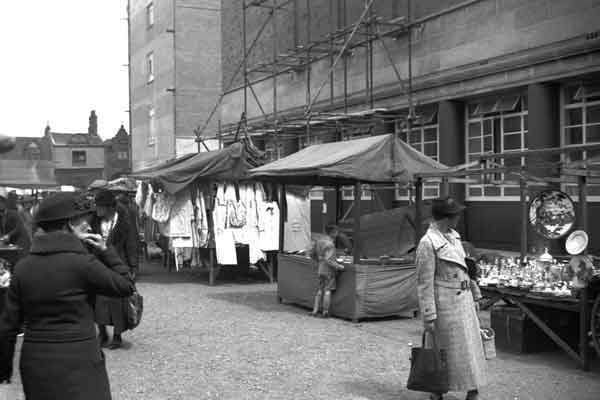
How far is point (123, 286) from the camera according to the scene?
3.80 m

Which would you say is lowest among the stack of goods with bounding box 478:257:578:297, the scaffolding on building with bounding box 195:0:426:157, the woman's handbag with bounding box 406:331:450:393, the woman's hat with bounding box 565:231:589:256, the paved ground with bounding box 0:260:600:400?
the paved ground with bounding box 0:260:600:400

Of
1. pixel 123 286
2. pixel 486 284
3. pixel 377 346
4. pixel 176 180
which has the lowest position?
pixel 377 346

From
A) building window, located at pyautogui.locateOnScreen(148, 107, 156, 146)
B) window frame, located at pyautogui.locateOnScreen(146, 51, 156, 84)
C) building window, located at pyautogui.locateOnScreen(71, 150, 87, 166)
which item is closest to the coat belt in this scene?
building window, located at pyautogui.locateOnScreen(148, 107, 156, 146)

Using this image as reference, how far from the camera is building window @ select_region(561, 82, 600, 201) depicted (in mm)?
14406

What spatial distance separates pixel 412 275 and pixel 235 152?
226 inches

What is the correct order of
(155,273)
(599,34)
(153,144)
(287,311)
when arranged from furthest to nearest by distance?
(153,144)
(155,273)
(599,34)
(287,311)

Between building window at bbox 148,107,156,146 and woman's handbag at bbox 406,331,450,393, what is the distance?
3428cm

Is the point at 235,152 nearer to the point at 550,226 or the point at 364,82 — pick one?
the point at 364,82

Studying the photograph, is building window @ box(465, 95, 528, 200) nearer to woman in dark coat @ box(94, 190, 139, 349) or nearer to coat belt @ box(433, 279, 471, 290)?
woman in dark coat @ box(94, 190, 139, 349)

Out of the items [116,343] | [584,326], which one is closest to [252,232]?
[116,343]

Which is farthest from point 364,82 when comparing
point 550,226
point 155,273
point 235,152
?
point 550,226

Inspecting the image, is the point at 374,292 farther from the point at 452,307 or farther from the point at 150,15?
the point at 150,15

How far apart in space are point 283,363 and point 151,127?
33017mm

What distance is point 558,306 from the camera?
7715mm
